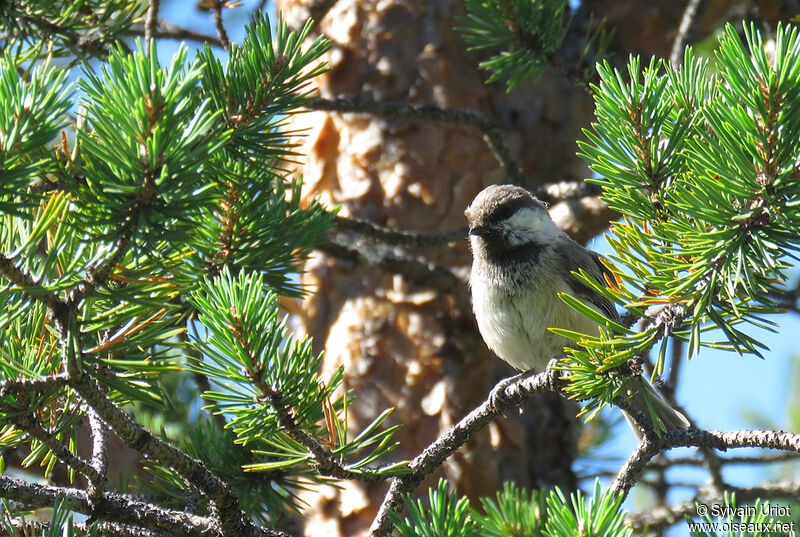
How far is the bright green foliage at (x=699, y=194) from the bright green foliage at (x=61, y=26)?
1.57 metres

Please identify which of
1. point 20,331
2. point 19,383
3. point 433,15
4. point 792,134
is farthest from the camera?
point 433,15

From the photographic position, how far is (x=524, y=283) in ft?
8.88

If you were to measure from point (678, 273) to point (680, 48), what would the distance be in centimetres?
194

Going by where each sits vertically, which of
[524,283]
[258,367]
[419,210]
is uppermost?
[419,210]

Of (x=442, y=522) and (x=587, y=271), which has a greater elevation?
(x=587, y=271)

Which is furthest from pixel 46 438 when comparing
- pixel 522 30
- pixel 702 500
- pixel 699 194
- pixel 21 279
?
pixel 702 500

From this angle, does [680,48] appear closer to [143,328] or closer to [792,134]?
[792,134]

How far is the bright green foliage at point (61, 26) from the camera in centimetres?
220

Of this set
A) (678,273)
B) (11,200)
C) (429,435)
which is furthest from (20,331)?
(429,435)

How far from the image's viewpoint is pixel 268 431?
153cm

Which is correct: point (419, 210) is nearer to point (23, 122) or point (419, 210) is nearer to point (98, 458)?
point (98, 458)

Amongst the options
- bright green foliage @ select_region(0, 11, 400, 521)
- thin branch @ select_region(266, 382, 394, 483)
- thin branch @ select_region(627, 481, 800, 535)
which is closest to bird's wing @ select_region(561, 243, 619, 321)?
thin branch @ select_region(627, 481, 800, 535)

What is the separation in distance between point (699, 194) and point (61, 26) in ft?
6.25

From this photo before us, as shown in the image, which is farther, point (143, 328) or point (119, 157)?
point (143, 328)
